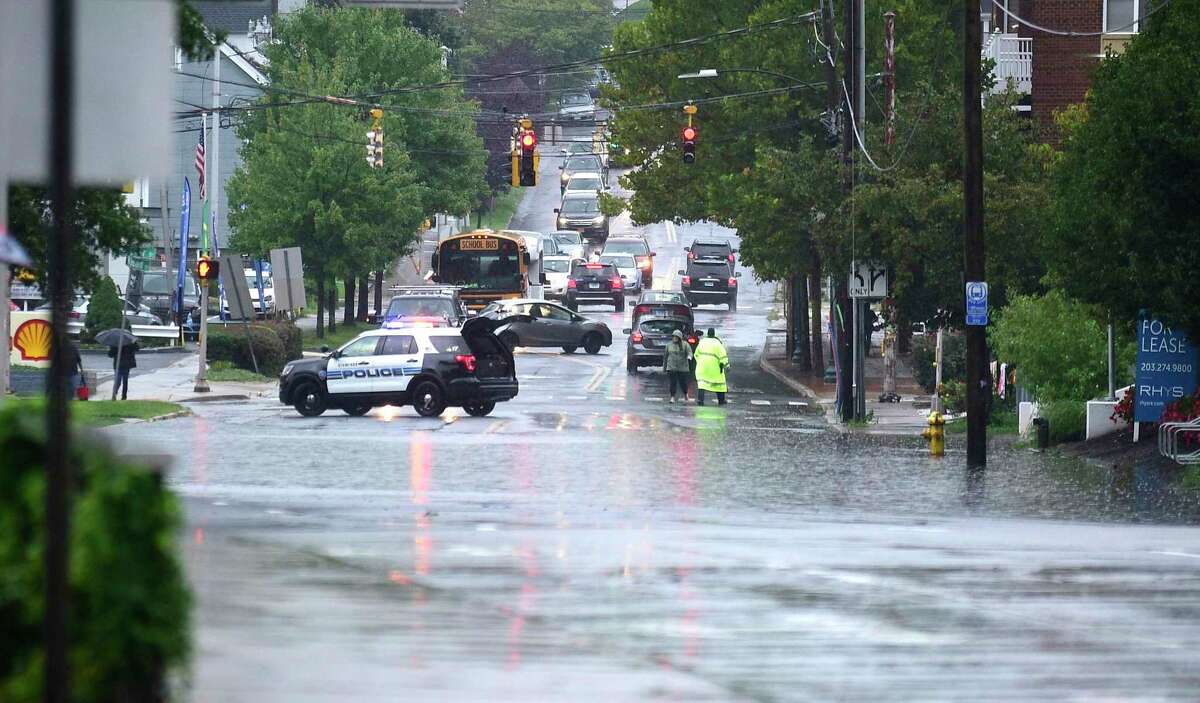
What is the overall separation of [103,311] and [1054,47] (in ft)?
85.7

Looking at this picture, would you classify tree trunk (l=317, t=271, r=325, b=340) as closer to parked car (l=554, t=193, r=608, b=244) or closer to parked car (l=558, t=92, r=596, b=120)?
parked car (l=554, t=193, r=608, b=244)

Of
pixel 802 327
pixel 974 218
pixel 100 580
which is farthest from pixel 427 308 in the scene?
pixel 100 580

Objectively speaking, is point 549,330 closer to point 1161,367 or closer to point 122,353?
point 122,353

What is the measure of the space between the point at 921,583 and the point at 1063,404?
17.9 m

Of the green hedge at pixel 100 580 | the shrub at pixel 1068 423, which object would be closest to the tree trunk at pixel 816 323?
the shrub at pixel 1068 423

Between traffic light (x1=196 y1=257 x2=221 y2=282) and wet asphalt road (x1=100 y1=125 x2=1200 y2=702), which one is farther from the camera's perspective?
traffic light (x1=196 y1=257 x2=221 y2=282)

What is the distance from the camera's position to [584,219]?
9181 cm

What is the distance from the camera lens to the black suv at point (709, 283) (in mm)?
70375

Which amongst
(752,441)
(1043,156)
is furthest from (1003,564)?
(1043,156)

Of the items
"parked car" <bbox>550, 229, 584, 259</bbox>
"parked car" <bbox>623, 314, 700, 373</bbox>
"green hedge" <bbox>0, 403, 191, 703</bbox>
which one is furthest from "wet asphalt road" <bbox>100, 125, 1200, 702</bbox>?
"parked car" <bbox>550, 229, 584, 259</bbox>

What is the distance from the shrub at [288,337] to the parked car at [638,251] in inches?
1099

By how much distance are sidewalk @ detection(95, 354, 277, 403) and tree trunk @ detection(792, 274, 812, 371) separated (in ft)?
51.8

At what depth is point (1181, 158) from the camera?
22.9m

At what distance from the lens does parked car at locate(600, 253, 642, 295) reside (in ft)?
237
